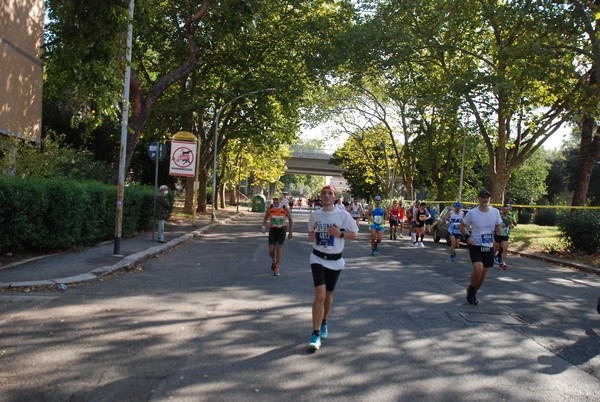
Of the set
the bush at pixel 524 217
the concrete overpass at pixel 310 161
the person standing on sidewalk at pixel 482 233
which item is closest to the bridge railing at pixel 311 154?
the concrete overpass at pixel 310 161

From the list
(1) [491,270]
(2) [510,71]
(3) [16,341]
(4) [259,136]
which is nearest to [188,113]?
(4) [259,136]

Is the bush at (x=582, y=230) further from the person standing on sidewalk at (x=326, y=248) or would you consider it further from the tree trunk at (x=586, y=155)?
the person standing on sidewalk at (x=326, y=248)

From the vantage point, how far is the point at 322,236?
5961 millimetres

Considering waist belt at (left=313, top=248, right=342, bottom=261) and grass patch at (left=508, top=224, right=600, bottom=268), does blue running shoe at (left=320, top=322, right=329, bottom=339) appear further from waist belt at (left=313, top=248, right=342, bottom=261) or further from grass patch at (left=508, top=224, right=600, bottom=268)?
grass patch at (left=508, top=224, right=600, bottom=268)

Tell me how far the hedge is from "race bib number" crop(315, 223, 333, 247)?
651cm

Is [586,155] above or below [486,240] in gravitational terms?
above

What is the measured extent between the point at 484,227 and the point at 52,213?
8.35 m

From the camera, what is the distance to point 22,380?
176 inches

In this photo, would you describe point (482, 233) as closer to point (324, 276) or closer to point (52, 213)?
point (324, 276)

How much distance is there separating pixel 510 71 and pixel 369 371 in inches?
611

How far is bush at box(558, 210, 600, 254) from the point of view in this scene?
57.3 ft

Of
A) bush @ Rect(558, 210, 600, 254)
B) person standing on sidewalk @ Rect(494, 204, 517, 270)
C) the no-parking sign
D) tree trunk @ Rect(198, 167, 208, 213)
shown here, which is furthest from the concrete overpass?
person standing on sidewalk @ Rect(494, 204, 517, 270)

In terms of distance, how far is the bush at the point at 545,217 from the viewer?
4681cm

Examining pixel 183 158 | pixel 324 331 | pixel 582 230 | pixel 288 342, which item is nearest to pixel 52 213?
pixel 288 342
